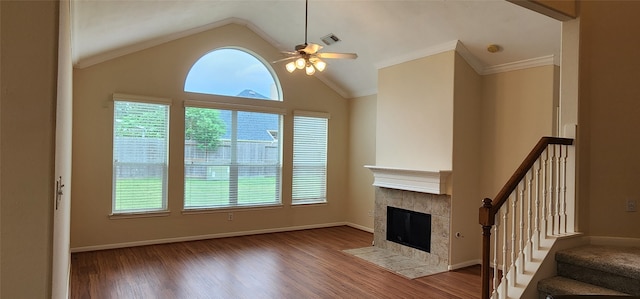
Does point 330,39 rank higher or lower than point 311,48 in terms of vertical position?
higher

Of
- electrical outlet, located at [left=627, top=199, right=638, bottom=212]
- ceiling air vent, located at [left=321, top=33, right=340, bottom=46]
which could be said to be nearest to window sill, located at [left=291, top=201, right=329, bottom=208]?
ceiling air vent, located at [left=321, top=33, right=340, bottom=46]

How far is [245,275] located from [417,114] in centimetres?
329

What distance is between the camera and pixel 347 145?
→ 805 cm

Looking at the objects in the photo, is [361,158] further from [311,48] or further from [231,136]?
[311,48]

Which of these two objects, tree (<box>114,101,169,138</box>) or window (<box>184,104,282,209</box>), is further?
window (<box>184,104,282,209</box>)

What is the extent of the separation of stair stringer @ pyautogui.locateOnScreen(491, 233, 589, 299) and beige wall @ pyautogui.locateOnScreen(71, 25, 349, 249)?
4850mm

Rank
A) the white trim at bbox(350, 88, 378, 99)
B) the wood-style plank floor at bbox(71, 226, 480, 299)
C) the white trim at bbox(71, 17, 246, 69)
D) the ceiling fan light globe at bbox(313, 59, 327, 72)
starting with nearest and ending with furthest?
the wood-style plank floor at bbox(71, 226, 480, 299) → the ceiling fan light globe at bbox(313, 59, 327, 72) → the white trim at bbox(71, 17, 246, 69) → the white trim at bbox(350, 88, 378, 99)

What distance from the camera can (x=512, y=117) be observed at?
16.6 ft

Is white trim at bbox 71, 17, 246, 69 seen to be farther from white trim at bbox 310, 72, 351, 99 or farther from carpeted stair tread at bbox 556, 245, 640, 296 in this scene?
carpeted stair tread at bbox 556, 245, 640, 296

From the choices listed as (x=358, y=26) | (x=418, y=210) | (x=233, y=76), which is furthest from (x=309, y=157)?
(x=358, y=26)

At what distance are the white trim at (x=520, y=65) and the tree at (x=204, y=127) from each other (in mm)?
4313

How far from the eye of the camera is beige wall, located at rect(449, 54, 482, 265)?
514 cm

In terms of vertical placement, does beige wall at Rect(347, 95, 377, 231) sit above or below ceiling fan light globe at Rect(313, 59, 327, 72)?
below

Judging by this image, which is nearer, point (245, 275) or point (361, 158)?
point (245, 275)
